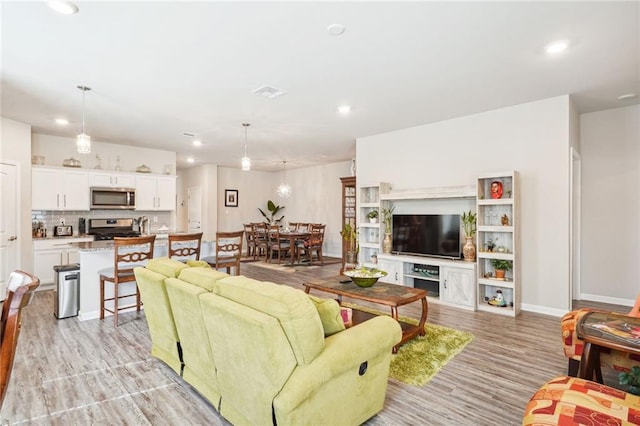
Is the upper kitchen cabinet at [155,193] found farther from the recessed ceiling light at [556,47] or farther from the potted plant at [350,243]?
the recessed ceiling light at [556,47]

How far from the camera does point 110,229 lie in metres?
6.66

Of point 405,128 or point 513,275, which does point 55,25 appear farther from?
point 513,275

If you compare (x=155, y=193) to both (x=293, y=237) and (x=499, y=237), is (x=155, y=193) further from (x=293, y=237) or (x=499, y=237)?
(x=499, y=237)

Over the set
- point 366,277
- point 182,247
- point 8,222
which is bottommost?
point 366,277

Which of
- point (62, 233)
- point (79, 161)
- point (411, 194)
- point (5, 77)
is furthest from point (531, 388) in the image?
point (79, 161)

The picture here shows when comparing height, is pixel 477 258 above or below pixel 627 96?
below

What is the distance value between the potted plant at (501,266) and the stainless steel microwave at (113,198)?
6.76 metres

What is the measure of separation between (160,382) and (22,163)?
4790 mm

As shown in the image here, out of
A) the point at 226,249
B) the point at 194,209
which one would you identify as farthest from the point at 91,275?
the point at 194,209

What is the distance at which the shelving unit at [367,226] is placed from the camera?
604cm

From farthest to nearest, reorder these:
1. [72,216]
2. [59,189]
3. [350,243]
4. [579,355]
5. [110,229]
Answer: [350,243] < [110,229] < [72,216] < [59,189] < [579,355]

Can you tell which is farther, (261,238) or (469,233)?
(261,238)

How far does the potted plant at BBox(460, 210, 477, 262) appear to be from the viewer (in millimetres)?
4758

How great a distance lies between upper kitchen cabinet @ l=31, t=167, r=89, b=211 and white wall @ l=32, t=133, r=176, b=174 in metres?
0.40
